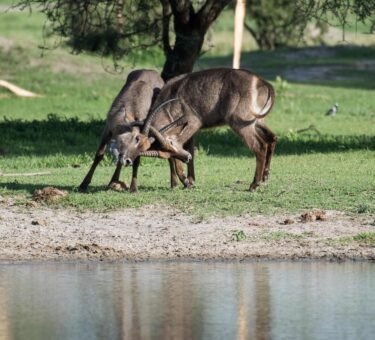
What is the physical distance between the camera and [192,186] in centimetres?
1406

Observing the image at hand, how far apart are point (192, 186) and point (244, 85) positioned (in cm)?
122

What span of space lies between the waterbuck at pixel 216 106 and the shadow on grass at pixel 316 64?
16369 millimetres

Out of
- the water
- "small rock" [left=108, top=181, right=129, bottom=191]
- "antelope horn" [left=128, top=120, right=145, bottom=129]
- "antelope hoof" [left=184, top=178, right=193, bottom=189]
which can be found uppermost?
"antelope horn" [left=128, top=120, right=145, bottom=129]

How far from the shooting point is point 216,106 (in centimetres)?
1391

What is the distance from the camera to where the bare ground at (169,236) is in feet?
36.7

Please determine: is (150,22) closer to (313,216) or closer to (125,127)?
(125,127)

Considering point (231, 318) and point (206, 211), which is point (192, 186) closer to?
point (206, 211)

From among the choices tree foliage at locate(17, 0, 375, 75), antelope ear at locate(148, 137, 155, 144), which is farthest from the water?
tree foliage at locate(17, 0, 375, 75)

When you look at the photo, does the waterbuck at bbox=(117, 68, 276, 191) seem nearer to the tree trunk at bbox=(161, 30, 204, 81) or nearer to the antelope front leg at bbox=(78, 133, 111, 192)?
the antelope front leg at bbox=(78, 133, 111, 192)

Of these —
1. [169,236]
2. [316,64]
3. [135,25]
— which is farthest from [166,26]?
[316,64]

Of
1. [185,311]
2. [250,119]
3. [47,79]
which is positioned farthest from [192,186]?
[47,79]

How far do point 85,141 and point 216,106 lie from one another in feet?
20.2

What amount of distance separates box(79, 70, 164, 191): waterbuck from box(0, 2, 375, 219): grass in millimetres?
325

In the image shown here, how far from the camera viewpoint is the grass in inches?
521
